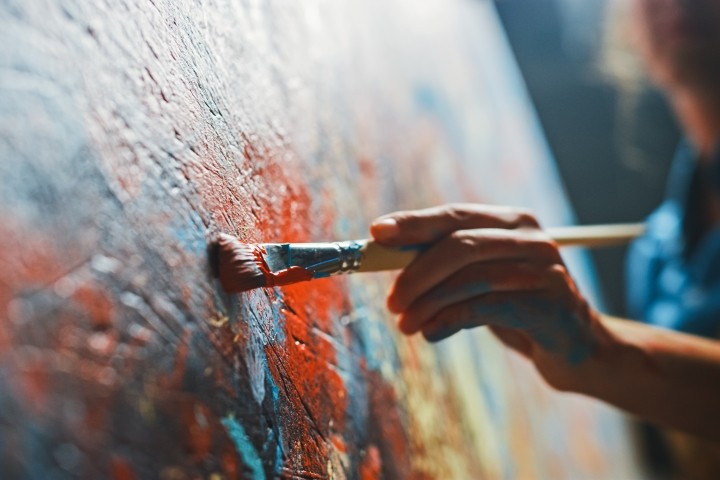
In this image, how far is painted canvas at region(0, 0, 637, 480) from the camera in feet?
1.18

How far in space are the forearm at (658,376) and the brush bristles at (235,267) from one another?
1.77 feet

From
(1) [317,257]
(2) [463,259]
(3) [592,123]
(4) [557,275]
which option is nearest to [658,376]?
(4) [557,275]

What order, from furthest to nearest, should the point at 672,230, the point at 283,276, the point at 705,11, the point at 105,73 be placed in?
the point at 672,230 < the point at 705,11 < the point at 283,276 < the point at 105,73

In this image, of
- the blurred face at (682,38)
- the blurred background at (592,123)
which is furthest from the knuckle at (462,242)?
the blurred background at (592,123)

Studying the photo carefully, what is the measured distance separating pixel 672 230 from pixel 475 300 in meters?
1.65

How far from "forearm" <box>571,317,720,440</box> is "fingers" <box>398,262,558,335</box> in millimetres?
218

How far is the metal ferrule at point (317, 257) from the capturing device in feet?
1.91

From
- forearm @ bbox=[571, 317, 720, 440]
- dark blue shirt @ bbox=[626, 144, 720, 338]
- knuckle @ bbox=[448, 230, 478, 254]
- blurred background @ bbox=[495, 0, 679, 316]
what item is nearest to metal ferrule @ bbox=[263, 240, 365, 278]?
knuckle @ bbox=[448, 230, 478, 254]

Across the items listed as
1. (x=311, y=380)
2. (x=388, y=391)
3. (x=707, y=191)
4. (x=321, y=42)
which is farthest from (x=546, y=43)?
(x=311, y=380)

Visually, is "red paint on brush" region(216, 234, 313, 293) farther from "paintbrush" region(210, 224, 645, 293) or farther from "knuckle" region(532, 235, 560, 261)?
"knuckle" region(532, 235, 560, 261)

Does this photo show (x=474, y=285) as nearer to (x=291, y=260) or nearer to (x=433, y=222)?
(x=433, y=222)

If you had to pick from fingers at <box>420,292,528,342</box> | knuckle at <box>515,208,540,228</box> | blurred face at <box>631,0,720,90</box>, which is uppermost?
blurred face at <box>631,0,720,90</box>

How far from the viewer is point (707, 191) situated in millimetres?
2154

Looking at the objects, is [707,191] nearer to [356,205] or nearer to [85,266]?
[356,205]
